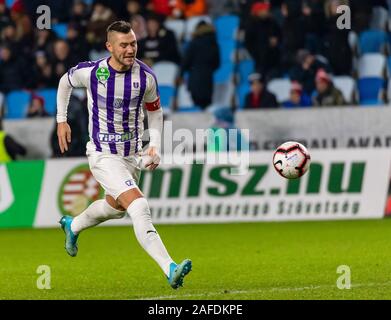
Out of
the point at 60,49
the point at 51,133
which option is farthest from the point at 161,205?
the point at 60,49

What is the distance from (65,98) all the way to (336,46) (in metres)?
8.51

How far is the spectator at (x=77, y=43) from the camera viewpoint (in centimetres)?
1847

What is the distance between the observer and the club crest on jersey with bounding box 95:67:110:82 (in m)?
9.25

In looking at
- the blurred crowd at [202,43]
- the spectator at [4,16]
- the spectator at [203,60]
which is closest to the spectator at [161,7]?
the blurred crowd at [202,43]

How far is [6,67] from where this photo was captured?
1902 cm

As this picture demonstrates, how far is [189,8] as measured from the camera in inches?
769

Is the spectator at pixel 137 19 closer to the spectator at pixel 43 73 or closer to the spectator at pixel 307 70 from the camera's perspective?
the spectator at pixel 43 73

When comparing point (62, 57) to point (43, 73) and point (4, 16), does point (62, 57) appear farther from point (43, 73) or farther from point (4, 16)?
point (4, 16)

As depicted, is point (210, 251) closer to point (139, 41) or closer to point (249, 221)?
point (249, 221)

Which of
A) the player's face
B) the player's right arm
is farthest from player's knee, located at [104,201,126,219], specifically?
the player's face

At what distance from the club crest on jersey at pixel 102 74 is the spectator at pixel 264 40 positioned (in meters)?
8.82

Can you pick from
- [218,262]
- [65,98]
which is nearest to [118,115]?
[65,98]

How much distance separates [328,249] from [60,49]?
7.67m
